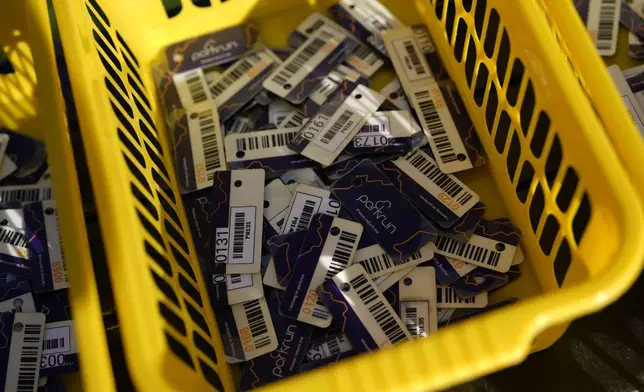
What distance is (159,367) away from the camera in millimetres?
551

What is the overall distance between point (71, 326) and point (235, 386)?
20 centimetres

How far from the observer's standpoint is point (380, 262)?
0.78 meters

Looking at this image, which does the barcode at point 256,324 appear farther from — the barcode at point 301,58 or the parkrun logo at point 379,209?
the barcode at point 301,58


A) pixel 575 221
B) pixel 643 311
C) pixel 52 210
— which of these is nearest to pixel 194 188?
pixel 52 210

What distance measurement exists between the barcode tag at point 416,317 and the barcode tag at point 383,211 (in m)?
0.05

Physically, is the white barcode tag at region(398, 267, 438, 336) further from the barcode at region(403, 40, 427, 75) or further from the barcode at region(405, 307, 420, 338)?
the barcode at region(403, 40, 427, 75)

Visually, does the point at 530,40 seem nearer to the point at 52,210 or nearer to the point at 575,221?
the point at 575,221

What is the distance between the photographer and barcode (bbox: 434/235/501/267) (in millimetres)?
781

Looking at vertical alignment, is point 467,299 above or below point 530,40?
below

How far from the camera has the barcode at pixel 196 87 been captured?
898mm

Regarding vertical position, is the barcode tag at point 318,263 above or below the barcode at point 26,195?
below

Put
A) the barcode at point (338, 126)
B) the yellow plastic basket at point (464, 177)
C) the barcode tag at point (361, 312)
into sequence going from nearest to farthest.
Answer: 1. the yellow plastic basket at point (464, 177)
2. the barcode tag at point (361, 312)
3. the barcode at point (338, 126)

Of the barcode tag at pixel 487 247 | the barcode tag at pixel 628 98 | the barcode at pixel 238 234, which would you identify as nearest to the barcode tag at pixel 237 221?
the barcode at pixel 238 234

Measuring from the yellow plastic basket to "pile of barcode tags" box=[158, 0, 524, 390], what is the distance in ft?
0.10
